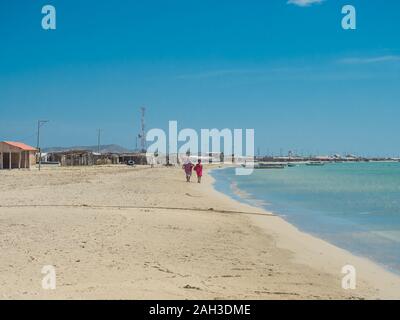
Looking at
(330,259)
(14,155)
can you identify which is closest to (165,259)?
(330,259)

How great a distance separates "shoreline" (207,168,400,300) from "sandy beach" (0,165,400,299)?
2cm

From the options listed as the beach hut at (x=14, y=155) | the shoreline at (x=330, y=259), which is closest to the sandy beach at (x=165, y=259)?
the shoreline at (x=330, y=259)

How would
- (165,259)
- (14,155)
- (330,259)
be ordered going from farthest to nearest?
(14,155)
(330,259)
(165,259)

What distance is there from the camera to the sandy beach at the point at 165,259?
662 cm

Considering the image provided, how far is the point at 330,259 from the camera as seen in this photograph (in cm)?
1019

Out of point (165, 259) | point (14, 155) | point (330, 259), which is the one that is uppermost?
point (14, 155)

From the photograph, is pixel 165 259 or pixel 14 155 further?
pixel 14 155

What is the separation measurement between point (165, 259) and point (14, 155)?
160ft

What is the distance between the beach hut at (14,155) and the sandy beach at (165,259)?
39.8 meters

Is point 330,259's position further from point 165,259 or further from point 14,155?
point 14,155

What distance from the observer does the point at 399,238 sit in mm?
13969

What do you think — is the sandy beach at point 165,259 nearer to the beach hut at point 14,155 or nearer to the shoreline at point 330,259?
the shoreline at point 330,259

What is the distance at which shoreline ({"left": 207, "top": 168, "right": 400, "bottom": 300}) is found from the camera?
807 centimetres
